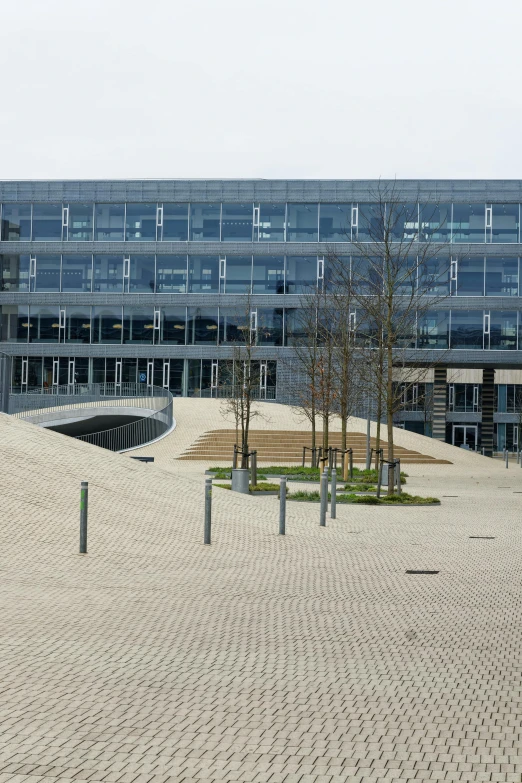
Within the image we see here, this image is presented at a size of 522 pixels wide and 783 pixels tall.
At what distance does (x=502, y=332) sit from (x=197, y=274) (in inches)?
764

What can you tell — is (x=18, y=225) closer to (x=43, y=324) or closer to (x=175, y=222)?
(x=43, y=324)

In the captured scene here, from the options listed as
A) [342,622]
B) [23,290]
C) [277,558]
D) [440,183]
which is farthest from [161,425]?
[342,622]

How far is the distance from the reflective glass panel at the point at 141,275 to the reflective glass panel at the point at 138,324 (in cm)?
124

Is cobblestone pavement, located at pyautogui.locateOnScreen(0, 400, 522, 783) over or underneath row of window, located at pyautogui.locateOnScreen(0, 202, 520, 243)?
underneath

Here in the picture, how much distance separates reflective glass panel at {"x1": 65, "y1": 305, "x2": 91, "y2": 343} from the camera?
66.1 metres

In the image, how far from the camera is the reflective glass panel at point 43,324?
66.3 meters

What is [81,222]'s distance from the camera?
66.5 meters

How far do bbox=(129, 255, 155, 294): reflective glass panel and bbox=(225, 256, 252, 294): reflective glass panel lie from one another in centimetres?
491

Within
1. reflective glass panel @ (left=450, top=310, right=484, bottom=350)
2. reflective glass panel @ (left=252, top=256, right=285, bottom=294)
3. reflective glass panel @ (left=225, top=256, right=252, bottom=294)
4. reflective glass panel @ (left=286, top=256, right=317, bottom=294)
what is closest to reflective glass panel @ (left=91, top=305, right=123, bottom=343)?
reflective glass panel @ (left=225, top=256, right=252, bottom=294)

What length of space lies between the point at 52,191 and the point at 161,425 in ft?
74.8

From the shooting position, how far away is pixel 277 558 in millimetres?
12820

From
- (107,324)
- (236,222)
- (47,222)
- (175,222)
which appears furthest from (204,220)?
(47,222)

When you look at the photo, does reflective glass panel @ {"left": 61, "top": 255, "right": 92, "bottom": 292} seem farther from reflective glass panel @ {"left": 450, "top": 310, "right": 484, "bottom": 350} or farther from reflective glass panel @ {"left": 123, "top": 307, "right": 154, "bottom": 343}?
reflective glass panel @ {"left": 450, "top": 310, "right": 484, "bottom": 350}

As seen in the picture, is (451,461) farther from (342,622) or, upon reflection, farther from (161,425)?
(342,622)
